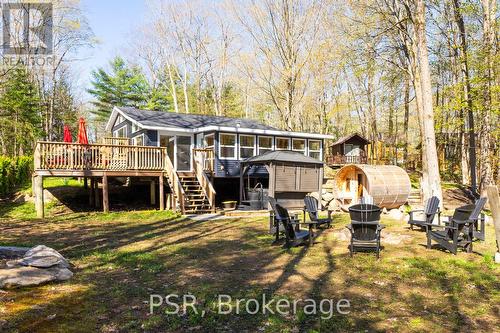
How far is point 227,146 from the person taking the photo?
18.5 m

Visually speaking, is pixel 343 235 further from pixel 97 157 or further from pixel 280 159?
pixel 97 157

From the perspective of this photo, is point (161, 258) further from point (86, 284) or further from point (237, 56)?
point (237, 56)

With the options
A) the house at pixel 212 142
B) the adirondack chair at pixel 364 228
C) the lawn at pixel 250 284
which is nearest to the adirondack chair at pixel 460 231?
the lawn at pixel 250 284

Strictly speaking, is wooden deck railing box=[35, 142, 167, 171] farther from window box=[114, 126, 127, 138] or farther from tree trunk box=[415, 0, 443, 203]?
tree trunk box=[415, 0, 443, 203]

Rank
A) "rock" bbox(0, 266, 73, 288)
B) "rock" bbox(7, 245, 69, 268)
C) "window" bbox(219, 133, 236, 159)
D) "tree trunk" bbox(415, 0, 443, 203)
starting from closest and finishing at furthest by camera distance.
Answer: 1. "rock" bbox(0, 266, 73, 288)
2. "rock" bbox(7, 245, 69, 268)
3. "tree trunk" bbox(415, 0, 443, 203)
4. "window" bbox(219, 133, 236, 159)

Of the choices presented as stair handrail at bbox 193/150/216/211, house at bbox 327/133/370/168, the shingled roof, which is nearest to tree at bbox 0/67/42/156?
the shingled roof

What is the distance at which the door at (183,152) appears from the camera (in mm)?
19172

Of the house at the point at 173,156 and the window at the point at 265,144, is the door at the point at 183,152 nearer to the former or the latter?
the house at the point at 173,156

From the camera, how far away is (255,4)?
82.9 feet

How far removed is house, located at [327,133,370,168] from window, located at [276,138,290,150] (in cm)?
1238

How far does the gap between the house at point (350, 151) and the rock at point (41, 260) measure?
28223 mm

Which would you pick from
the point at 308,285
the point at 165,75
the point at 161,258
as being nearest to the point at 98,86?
the point at 165,75

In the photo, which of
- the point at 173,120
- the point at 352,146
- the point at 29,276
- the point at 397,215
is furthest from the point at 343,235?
the point at 352,146

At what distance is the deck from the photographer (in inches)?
527
